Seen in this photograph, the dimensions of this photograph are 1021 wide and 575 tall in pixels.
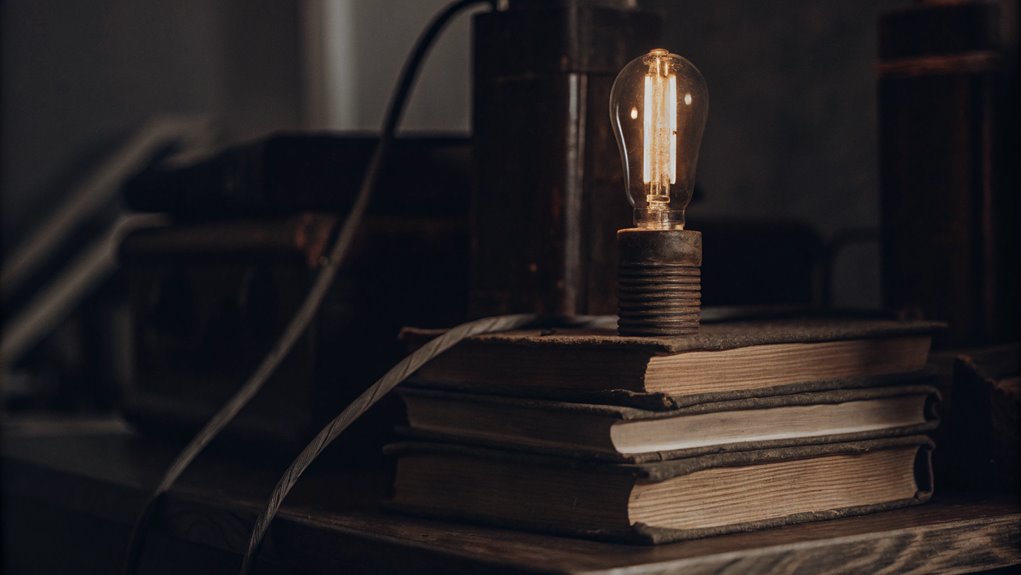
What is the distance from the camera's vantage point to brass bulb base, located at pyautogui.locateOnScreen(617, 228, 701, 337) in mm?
745

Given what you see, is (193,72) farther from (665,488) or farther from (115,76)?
(665,488)

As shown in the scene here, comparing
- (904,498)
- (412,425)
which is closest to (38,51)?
(412,425)

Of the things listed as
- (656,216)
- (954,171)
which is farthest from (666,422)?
(954,171)

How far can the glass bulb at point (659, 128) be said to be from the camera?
2.57 ft

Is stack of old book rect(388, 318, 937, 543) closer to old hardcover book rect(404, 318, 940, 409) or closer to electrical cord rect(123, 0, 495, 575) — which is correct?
old hardcover book rect(404, 318, 940, 409)

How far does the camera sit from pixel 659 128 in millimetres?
785

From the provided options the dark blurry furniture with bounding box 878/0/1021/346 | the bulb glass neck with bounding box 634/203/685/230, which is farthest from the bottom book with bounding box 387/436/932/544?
the dark blurry furniture with bounding box 878/0/1021/346

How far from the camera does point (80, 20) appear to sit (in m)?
3.01

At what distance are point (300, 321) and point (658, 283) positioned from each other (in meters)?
0.36

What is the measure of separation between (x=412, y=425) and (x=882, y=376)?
1.01ft

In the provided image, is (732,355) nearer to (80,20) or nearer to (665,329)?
(665,329)

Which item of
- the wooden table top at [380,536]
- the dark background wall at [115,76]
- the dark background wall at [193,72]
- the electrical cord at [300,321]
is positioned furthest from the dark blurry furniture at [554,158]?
the dark background wall at [115,76]

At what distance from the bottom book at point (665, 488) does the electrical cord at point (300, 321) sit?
0.20m

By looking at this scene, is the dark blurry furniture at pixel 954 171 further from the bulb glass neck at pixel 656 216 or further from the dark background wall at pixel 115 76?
the dark background wall at pixel 115 76
